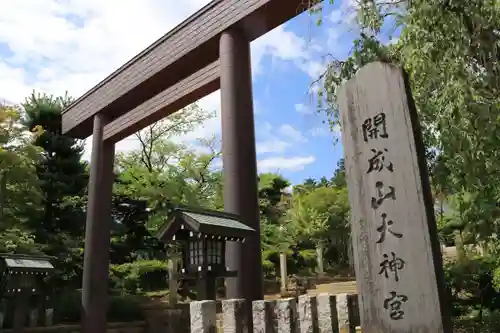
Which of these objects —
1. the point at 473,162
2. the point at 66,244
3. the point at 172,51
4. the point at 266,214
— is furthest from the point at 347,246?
the point at 473,162

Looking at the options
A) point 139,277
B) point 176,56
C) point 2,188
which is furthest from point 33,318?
point 176,56

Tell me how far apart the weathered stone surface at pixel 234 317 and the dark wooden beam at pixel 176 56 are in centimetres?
403

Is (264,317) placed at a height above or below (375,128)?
below

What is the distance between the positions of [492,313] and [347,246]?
17.1 meters

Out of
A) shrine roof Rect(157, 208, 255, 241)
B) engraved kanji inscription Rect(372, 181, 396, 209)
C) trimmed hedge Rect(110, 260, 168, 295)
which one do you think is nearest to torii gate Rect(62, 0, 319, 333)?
shrine roof Rect(157, 208, 255, 241)

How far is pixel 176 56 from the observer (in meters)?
8.69

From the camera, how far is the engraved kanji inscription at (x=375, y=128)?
3.17 m

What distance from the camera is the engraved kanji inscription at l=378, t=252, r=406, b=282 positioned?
288 cm

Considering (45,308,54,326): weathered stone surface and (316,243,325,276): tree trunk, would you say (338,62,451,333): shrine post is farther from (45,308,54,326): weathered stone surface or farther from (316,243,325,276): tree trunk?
(316,243,325,276): tree trunk

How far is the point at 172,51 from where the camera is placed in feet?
28.9

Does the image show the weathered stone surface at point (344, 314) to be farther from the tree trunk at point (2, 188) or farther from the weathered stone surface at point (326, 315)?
the tree trunk at point (2, 188)

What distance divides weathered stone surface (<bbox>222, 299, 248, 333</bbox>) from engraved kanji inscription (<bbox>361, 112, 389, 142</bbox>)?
6.77 ft

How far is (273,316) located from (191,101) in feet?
19.1

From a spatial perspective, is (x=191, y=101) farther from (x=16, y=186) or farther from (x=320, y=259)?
(x=320, y=259)
